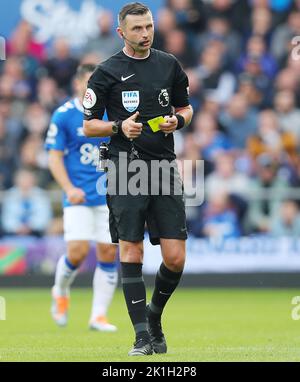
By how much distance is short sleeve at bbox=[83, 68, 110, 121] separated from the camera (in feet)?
25.8

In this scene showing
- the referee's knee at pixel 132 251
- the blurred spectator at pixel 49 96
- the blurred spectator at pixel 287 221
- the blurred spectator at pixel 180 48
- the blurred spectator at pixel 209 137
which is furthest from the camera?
the blurred spectator at pixel 49 96

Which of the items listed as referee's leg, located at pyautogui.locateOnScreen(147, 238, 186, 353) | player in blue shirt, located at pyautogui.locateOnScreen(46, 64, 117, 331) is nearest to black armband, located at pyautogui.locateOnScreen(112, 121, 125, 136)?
referee's leg, located at pyautogui.locateOnScreen(147, 238, 186, 353)

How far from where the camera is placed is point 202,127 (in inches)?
658

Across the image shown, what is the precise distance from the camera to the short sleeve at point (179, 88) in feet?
26.6

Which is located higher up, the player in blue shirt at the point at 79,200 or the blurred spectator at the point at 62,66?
the blurred spectator at the point at 62,66

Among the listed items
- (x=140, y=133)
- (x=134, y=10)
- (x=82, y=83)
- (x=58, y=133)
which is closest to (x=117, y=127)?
(x=140, y=133)

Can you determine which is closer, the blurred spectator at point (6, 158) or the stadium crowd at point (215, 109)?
the stadium crowd at point (215, 109)

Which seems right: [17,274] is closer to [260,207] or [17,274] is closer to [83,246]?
[260,207]

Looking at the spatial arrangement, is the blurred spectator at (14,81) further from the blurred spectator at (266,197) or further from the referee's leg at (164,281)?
the referee's leg at (164,281)

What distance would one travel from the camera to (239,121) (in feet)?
54.9

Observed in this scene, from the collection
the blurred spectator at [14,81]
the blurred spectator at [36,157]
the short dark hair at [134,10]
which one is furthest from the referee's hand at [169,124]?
the blurred spectator at [14,81]

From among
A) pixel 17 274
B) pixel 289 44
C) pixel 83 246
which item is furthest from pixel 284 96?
pixel 83 246

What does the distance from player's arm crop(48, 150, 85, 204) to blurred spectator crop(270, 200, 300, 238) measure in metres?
5.36

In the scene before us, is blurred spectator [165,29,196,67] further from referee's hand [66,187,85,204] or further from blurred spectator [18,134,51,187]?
referee's hand [66,187,85,204]
